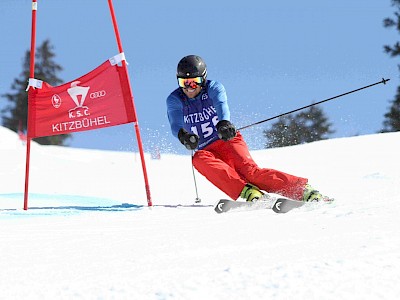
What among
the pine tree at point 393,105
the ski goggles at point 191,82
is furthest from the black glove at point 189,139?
the pine tree at point 393,105

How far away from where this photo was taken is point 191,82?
4.96 metres

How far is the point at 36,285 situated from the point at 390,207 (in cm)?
194

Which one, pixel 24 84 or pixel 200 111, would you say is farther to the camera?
pixel 24 84

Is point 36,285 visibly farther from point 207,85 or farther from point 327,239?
point 207,85

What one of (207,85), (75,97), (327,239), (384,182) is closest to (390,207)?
A: (327,239)

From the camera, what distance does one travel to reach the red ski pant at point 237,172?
172 inches

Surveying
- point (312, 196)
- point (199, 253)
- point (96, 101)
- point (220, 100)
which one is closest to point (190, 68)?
point (220, 100)

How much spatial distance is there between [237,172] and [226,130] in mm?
423

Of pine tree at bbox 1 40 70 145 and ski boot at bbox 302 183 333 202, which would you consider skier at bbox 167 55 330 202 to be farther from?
pine tree at bbox 1 40 70 145

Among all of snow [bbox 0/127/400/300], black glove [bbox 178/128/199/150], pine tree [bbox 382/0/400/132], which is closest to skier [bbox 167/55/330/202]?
black glove [bbox 178/128/199/150]

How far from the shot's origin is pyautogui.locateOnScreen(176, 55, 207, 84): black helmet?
193 inches

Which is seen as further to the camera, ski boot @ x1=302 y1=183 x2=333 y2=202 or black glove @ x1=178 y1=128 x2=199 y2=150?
black glove @ x1=178 y1=128 x2=199 y2=150

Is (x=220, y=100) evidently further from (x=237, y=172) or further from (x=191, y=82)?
(x=237, y=172)

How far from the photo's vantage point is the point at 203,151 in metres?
4.80
